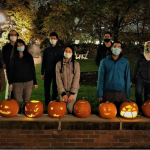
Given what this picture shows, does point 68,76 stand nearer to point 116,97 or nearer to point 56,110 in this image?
point 56,110

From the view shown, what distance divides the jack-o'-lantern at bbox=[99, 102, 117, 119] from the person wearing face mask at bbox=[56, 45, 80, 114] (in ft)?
2.21

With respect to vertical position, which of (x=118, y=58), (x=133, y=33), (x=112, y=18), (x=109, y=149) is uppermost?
(x=112, y=18)

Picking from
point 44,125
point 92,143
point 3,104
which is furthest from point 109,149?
point 3,104

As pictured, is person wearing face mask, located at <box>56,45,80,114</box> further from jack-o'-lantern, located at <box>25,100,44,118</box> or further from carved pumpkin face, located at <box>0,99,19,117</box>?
carved pumpkin face, located at <box>0,99,19,117</box>

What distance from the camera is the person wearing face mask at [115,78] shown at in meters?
4.23

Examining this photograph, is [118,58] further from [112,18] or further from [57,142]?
[112,18]

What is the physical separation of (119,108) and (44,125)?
4.81 ft

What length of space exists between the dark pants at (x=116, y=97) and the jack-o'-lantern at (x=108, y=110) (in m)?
0.26

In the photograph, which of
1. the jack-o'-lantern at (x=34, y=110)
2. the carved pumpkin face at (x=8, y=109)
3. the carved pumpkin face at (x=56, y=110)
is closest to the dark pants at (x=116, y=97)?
the carved pumpkin face at (x=56, y=110)

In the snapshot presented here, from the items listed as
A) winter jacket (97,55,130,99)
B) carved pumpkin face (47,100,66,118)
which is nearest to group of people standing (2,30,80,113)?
carved pumpkin face (47,100,66,118)

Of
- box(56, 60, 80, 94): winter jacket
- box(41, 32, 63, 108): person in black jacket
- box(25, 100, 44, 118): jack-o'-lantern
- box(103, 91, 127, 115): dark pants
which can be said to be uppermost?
box(41, 32, 63, 108): person in black jacket

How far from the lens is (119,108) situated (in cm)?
425

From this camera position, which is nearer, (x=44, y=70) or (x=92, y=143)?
(x=92, y=143)

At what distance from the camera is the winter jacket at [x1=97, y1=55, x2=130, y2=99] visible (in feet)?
13.8
